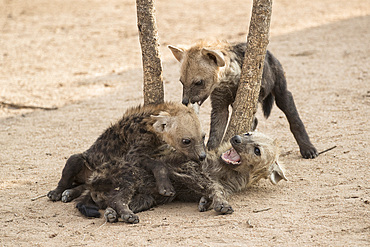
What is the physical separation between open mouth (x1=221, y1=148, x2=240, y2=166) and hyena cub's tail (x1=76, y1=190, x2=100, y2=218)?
4.20 feet

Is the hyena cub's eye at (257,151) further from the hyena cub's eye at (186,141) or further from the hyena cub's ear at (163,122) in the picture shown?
the hyena cub's ear at (163,122)

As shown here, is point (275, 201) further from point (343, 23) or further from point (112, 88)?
point (343, 23)

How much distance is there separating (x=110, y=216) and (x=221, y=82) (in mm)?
1896

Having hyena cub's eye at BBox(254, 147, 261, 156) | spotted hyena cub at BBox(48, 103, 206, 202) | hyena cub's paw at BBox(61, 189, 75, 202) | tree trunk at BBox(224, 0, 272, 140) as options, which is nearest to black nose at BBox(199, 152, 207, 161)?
spotted hyena cub at BBox(48, 103, 206, 202)

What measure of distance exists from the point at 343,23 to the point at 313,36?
3.56 ft

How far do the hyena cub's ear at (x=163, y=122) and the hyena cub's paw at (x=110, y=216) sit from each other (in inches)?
35.4

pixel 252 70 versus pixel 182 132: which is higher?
pixel 252 70

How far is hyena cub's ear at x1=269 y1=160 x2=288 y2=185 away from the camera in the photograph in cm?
475

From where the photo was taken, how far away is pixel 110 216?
13.7 ft

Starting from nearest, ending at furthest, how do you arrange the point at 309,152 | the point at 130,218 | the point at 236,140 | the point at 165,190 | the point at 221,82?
the point at 130,218
the point at 165,190
the point at 236,140
the point at 221,82
the point at 309,152

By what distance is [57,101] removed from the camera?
7910 mm

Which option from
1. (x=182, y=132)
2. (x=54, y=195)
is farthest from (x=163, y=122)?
(x=54, y=195)

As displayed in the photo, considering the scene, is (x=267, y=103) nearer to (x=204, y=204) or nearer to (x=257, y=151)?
(x=257, y=151)

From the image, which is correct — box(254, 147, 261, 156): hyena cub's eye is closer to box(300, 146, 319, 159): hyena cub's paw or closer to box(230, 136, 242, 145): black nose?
box(230, 136, 242, 145): black nose
